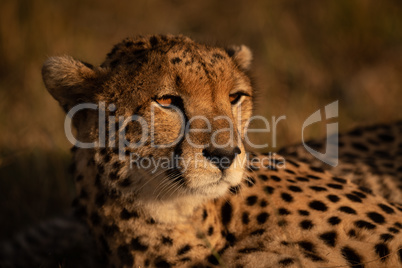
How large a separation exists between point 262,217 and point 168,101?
0.64 metres

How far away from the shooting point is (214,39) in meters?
4.30

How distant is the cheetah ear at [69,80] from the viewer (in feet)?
6.85

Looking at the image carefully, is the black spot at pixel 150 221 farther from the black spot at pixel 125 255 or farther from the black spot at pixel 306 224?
the black spot at pixel 306 224

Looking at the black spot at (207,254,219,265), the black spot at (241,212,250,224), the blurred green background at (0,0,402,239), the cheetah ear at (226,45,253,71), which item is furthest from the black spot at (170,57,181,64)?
the blurred green background at (0,0,402,239)

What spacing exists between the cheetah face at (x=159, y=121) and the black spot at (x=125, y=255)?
25 centimetres

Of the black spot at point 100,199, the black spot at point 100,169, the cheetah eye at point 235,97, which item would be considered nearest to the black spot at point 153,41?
the cheetah eye at point 235,97

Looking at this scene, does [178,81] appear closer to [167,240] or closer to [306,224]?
[167,240]

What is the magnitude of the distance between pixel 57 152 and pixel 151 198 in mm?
1897

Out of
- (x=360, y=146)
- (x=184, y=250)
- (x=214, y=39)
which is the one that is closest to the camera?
(x=184, y=250)

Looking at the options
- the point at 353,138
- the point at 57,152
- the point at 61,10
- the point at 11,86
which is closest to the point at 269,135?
the point at 353,138

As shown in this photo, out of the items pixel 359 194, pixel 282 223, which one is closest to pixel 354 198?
pixel 359 194

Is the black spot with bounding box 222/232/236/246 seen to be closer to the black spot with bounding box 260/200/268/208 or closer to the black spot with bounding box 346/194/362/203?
the black spot with bounding box 260/200/268/208

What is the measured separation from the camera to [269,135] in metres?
4.04

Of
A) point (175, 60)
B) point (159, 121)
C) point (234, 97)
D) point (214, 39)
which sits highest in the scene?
point (214, 39)
